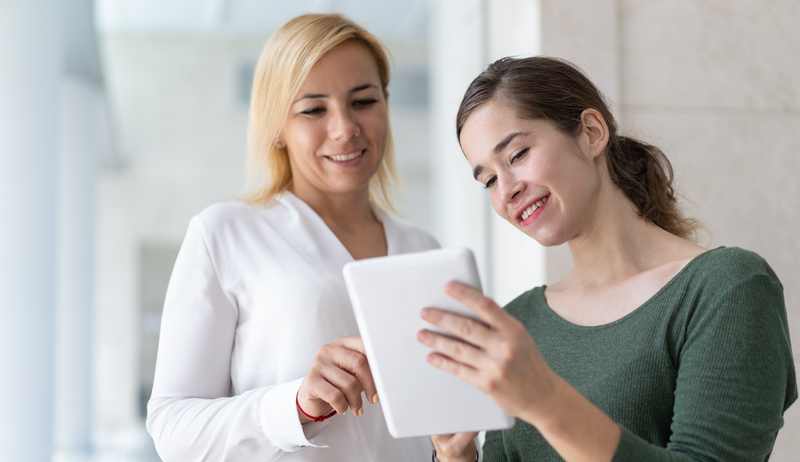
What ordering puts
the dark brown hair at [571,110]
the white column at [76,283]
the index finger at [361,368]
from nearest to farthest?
the index finger at [361,368] < the dark brown hair at [571,110] < the white column at [76,283]

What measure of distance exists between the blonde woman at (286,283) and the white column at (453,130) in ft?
3.04

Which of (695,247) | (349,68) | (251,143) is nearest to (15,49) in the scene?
(251,143)

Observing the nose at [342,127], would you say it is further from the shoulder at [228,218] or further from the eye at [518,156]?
the eye at [518,156]

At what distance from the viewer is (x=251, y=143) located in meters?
1.50

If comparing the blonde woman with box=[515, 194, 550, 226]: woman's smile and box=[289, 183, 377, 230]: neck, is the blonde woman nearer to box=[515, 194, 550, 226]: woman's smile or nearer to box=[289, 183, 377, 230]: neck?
box=[289, 183, 377, 230]: neck

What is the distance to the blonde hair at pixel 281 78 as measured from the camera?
1.37 metres

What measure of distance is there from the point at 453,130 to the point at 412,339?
1720 mm

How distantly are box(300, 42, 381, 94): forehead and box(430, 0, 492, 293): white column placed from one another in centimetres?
98

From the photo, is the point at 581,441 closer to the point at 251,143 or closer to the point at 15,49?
the point at 251,143

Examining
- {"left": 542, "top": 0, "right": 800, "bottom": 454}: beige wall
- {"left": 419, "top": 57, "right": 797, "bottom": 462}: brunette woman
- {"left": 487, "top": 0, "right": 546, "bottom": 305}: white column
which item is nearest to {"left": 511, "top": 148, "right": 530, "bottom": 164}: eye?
{"left": 419, "top": 57, "right": 797, "bottom": 462}: brunette woman

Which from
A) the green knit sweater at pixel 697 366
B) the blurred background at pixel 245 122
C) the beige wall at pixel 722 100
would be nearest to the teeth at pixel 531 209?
the green knit sweater at pixel 697 366

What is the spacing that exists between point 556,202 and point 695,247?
26 centimetres

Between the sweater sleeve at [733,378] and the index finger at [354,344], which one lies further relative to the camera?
the index finger at [354,344]

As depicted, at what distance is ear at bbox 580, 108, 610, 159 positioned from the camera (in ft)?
3.82
